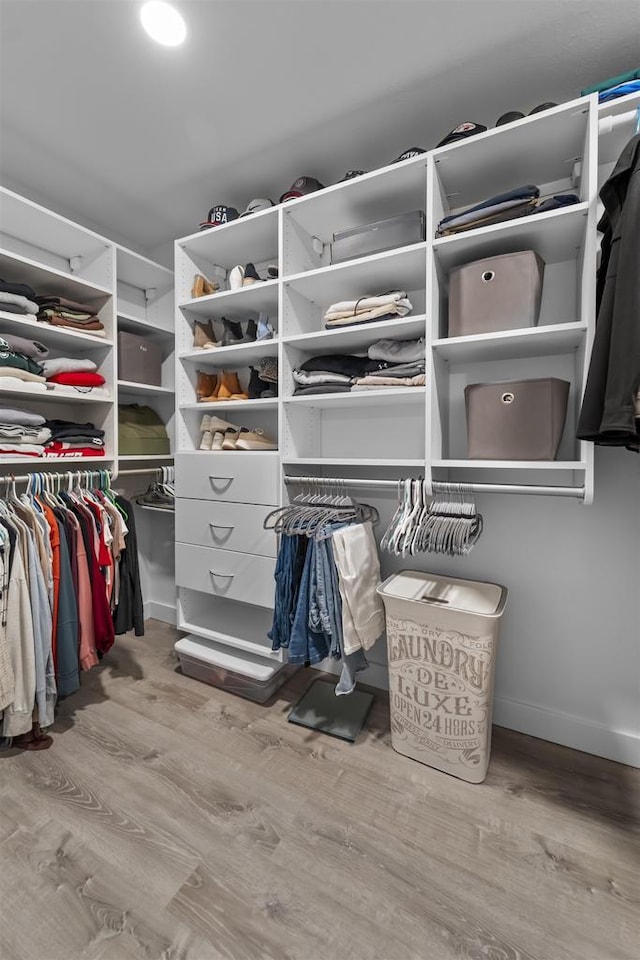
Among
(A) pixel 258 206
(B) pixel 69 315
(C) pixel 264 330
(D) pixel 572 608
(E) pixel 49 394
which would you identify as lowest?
(D) pixel 572 608

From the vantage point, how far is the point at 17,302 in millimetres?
1924

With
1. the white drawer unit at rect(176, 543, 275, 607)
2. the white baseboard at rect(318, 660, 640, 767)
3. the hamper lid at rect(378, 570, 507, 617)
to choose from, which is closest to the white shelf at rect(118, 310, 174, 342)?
the white drawer unit at rect(176, 543, 275, 607)

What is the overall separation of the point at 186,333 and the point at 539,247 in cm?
174

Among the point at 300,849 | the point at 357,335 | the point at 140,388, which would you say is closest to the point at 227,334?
the point at 140,388

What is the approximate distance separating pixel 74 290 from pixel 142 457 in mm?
967

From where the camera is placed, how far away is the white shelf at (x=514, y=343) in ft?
4.62

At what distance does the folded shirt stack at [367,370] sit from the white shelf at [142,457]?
116 centimetres

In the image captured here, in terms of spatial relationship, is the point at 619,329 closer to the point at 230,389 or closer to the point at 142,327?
the point at 230,389

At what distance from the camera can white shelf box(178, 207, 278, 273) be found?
2.00 meters

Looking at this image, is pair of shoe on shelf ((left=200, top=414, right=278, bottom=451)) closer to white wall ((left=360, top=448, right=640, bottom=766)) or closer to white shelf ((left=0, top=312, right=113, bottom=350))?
white shelf ((left=0, top=312, right=113, bottom=350))

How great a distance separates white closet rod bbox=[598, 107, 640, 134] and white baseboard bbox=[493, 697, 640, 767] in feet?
7.14

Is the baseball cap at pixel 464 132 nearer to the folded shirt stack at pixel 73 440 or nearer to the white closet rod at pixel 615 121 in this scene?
the white closet rod at pixel 615 121

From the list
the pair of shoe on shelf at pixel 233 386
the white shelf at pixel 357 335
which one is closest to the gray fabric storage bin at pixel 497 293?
the white shelf at pixel 357 335

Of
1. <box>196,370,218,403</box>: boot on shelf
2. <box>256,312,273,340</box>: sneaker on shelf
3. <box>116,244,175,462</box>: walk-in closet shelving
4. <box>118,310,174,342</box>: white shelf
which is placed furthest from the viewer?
<box>116,244,175,462</box>: walk-in closet shelving
